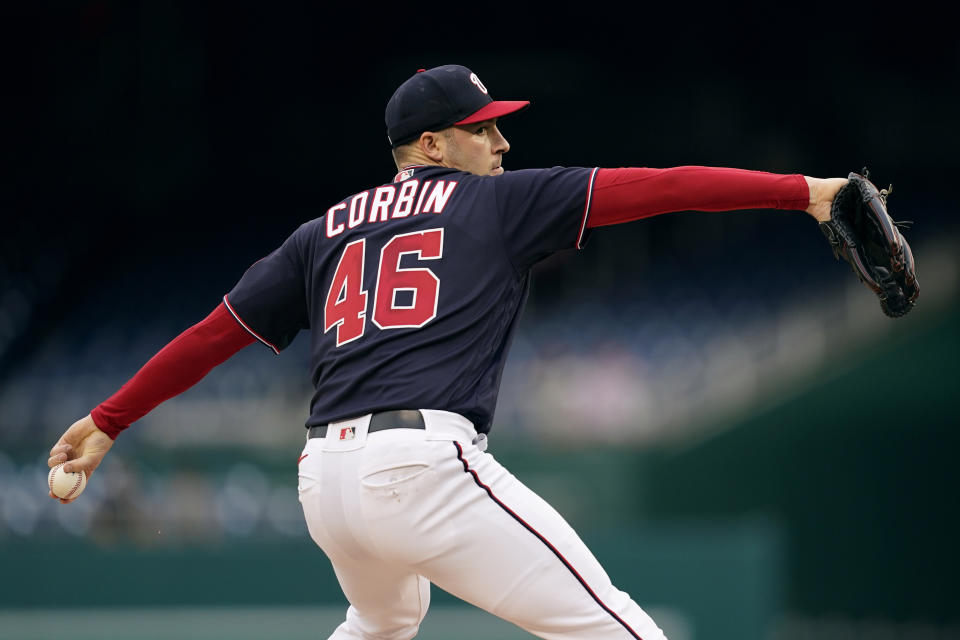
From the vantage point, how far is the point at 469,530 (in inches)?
106

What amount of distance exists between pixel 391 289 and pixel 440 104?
0.54 metres

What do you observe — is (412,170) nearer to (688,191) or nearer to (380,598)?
(688,191)

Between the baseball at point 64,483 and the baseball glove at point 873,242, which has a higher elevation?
the baseball glove at point 873,242

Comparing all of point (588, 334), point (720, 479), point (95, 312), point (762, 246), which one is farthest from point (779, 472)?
point (95, 312)

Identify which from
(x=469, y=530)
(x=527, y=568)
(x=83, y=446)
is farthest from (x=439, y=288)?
(x=83, y=446)

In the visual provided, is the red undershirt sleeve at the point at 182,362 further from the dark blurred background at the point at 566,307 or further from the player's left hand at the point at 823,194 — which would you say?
the dark blurred background at the point at 566,307

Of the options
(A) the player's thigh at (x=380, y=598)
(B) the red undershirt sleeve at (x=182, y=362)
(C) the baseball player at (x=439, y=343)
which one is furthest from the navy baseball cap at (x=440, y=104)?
(A) the player's thigh at (x=380, y=598)

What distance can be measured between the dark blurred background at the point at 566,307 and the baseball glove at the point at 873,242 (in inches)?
122

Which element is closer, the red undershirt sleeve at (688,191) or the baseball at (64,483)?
the red undershirt sleeve at (688,191)

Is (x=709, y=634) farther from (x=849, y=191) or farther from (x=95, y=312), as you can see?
(x=95, y=312)

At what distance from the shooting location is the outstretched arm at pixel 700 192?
276 centimetres

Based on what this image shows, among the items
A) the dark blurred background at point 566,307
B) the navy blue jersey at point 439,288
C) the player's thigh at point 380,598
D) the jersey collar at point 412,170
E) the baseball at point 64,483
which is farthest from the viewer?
the dark blurred background at point 566,307

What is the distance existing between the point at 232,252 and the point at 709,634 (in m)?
7.36

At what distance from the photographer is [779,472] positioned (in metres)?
7.95
